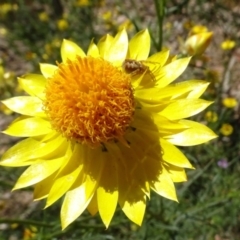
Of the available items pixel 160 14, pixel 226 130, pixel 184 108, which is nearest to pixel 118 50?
pixel 160 14

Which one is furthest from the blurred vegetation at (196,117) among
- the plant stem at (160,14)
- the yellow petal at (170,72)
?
the yellow petal at (170,72)

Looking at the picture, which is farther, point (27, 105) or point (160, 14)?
point (160, 14)

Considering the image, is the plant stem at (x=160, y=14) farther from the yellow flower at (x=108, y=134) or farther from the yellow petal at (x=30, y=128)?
the yellow petal at (x=30, y=128)

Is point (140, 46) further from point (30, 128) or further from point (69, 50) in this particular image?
point (30, 128)

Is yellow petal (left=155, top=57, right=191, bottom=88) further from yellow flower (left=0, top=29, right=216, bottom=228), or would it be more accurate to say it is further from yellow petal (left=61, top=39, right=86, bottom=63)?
yellow petal (left=61, top=39, right=86, bottom=63)

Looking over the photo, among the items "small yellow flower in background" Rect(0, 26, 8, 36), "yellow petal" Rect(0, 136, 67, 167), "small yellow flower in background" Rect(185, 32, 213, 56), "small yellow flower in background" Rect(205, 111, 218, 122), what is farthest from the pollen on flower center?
"small yellow flower in background" Rect(0, 26, 8, 36)

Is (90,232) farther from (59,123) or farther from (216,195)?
(59,123)
